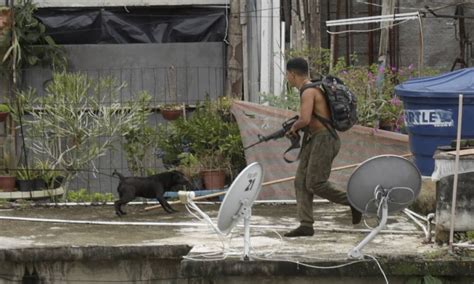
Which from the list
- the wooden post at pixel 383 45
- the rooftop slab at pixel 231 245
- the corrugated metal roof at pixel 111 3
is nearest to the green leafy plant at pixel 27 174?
the rooftop slab at pixel 231 245

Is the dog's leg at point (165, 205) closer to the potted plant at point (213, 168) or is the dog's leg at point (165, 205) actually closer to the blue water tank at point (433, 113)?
the potted plant at point (213, 168)

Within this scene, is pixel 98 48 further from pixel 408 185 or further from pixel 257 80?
pixel 408 185

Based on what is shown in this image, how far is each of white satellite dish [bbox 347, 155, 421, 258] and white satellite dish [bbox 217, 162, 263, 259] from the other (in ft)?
2.60

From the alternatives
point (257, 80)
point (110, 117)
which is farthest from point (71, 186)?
point (257, 80)

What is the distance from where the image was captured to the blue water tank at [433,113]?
1017 cm

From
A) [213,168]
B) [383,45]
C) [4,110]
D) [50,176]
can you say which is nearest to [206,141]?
[213,168]

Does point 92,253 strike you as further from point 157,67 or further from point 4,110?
point 157,67

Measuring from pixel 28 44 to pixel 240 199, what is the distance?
7953mm

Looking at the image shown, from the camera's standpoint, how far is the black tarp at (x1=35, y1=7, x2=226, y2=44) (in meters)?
15.7

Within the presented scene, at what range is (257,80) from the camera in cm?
1532

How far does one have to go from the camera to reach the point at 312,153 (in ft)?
30.8

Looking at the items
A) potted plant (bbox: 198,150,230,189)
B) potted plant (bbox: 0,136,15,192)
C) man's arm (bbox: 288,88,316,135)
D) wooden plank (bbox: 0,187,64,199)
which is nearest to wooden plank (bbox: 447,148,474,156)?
man's arm (bbox: 288,88,316,135)

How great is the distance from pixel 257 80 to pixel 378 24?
8.19 ft

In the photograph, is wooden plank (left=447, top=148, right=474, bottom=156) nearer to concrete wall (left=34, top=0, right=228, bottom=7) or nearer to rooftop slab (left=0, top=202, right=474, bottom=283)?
rooftop slab (left=0, top=202, right=474, bottom=283)
